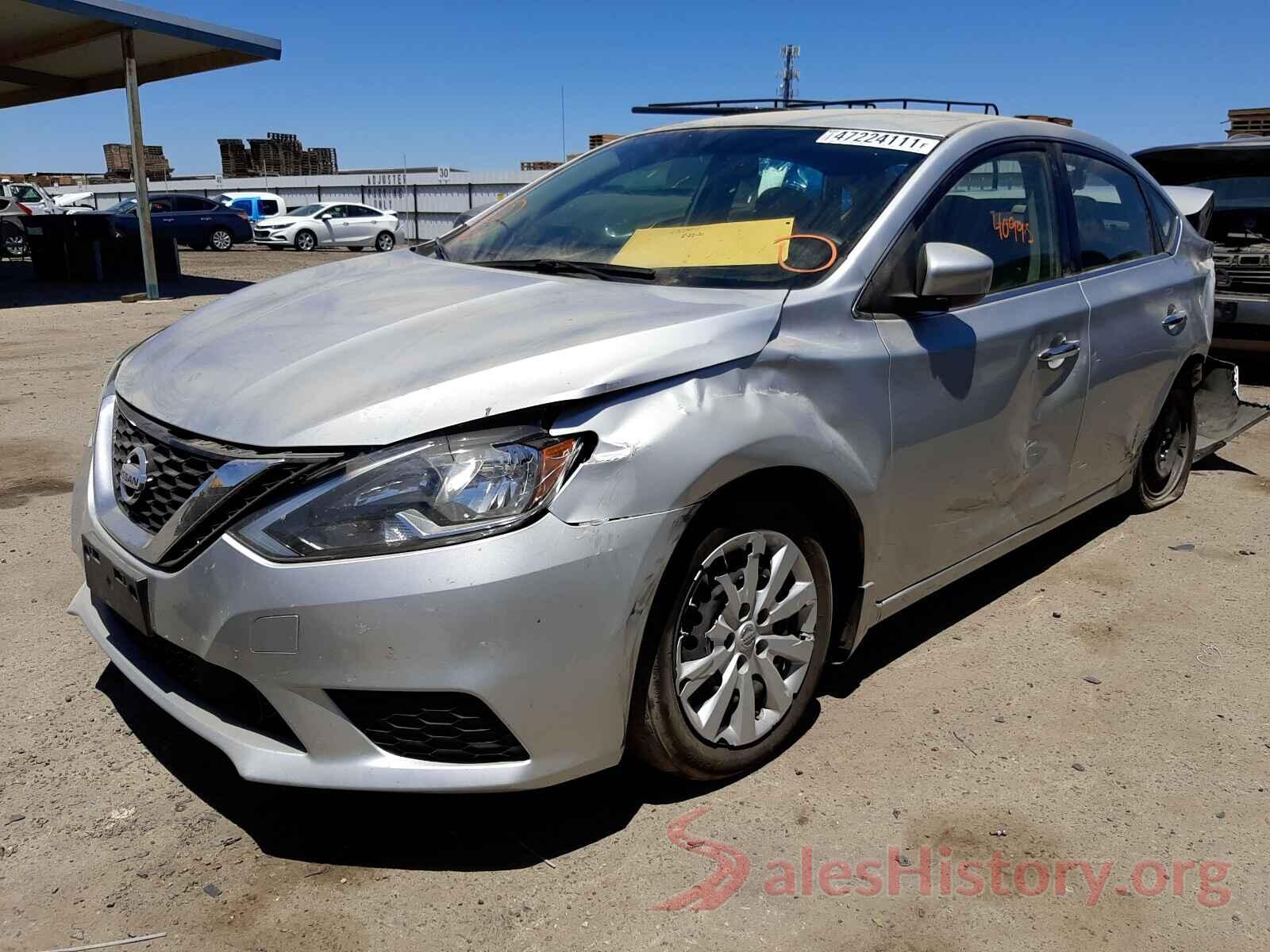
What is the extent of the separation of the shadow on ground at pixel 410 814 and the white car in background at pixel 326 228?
1100 inches

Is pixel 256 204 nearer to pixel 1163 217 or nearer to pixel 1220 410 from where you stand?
pixel 1220 410

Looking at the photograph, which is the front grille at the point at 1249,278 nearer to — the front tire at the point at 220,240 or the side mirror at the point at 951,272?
the side mirror at the point at 951,272

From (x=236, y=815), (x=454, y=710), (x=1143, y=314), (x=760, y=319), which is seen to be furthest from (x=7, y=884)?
(x=1143, y=314)

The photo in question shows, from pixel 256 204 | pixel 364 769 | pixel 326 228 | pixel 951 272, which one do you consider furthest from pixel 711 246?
pixel 256 204

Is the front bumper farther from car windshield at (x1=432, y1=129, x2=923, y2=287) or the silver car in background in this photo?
car windshield at (x1=432, y1=129, x2=923, y2=287)

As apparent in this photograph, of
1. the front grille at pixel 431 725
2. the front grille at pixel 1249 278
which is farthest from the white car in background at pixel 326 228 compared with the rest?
the front grille at pixel 431 725

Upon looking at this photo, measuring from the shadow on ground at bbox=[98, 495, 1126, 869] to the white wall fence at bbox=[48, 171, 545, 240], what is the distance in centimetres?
3455

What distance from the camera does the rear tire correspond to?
15.7 ft

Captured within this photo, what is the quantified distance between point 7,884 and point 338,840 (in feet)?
2.31

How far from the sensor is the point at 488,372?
7.41ft

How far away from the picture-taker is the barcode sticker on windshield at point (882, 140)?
3201 millimetres

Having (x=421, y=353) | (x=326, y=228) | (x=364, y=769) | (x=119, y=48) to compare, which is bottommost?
(x=364, y=769)

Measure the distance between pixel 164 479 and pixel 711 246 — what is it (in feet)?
5.21

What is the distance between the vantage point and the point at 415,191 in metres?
39.0
